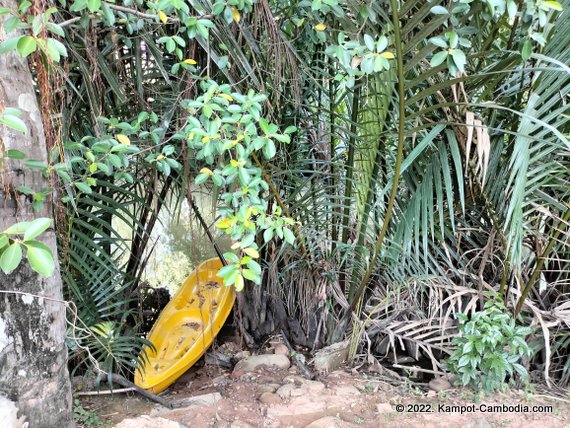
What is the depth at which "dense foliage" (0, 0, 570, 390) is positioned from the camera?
4.71 feet

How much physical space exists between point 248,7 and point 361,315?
1482 mm

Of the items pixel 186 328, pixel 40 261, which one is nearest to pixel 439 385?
pixel 186 328

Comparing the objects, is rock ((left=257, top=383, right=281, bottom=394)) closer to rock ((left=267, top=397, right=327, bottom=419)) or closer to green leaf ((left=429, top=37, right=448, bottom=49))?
rock ((left=267, top=397, right=327, bottom=419))

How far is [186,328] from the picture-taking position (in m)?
2.62

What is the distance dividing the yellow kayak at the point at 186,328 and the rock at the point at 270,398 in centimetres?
37

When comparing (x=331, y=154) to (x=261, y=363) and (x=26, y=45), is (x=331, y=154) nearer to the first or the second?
(x=261, y=363)

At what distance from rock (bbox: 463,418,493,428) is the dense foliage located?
0.43 metres

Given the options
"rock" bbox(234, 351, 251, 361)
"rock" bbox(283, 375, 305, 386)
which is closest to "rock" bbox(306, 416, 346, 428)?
"rock" bbox(283, 375, 305, 386)

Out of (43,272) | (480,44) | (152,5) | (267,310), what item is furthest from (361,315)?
(43,272)

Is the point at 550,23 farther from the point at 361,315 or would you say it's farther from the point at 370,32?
the point at 361,315

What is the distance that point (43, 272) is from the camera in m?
0.81

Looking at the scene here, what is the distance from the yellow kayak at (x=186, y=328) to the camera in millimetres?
2271

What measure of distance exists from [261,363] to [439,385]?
76cm

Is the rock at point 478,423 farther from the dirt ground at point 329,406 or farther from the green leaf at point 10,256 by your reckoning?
the green leaf at point 10,256
